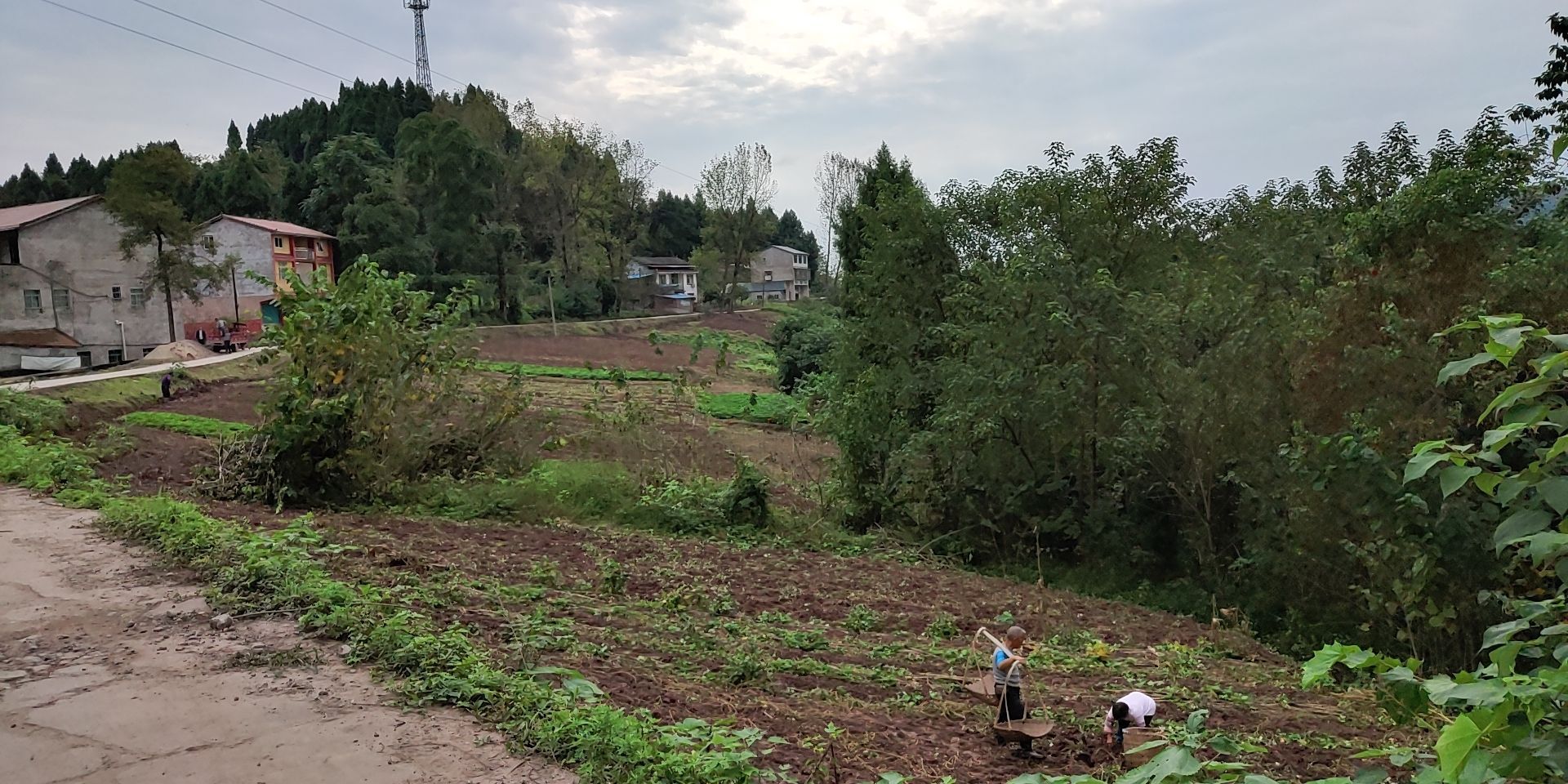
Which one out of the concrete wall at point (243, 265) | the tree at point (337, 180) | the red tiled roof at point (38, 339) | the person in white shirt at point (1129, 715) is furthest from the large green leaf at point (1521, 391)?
the tree at point (337, 180)

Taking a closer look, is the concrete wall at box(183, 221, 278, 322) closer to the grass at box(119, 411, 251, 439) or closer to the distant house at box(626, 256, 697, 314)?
the grass at box(119, 411, 251, 439)

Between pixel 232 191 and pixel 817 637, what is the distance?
51.1 meters

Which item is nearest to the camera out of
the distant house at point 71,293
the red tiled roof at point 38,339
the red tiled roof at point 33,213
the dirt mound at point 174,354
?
the dirt mound at point 174,354

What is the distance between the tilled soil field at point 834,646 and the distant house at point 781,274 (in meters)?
81.2

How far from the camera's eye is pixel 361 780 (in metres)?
3.83

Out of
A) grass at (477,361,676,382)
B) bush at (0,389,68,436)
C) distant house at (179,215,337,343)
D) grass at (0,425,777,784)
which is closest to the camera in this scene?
grass at (0,425,777,784)

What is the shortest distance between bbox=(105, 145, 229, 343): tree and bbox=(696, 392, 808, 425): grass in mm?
16734

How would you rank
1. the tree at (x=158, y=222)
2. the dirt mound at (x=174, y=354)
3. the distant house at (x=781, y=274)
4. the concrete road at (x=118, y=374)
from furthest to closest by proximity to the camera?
the distant house at (x=781, y=274) → the tree at (x=158, y=222) → the dirt mound at (x=174, y=354) → the concrete road at (x=118, y=374)

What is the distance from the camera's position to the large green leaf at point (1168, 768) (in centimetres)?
170

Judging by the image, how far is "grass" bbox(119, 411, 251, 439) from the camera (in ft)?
57.9

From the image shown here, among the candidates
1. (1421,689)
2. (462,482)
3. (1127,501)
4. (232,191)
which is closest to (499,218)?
(232,191)

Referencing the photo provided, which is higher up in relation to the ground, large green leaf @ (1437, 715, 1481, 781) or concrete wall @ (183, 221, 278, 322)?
concrete wall @ (183, 221, 278, 322)

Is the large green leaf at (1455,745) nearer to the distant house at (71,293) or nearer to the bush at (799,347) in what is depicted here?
the bush at (799,347)

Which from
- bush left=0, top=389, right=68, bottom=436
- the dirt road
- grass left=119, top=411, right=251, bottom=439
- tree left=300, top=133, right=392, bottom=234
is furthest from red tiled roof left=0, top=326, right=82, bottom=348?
the dirt road
